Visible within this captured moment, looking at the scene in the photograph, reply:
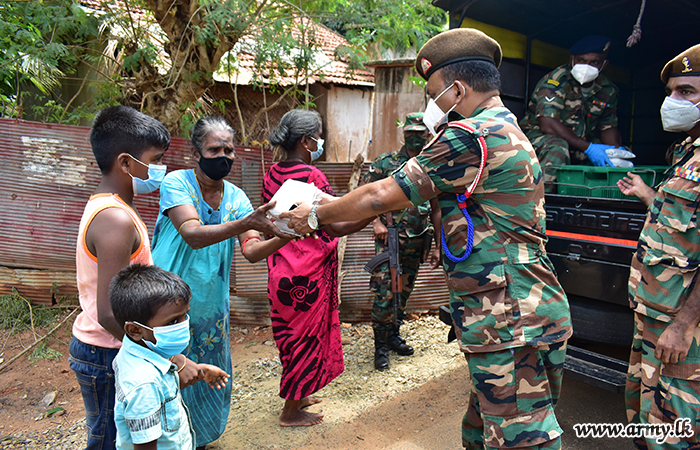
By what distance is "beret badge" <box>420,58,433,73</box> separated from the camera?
6.58 feet

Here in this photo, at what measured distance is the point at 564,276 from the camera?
2973 millimetres

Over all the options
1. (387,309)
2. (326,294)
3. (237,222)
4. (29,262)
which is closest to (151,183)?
(237,222)

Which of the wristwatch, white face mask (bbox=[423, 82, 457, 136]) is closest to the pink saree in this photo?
the wristwatch

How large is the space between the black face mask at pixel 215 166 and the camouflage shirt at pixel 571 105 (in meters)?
3.01

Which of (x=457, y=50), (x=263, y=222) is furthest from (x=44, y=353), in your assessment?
(x=457, y=50)

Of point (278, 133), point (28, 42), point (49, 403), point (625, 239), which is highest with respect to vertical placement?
point (28, 42)

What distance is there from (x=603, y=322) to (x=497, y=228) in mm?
1478

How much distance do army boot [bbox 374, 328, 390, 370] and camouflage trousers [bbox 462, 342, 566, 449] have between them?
2132 mm

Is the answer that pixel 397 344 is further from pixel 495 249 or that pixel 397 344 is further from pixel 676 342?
pixel 495 249

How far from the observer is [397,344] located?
427cm

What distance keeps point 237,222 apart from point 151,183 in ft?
1.68

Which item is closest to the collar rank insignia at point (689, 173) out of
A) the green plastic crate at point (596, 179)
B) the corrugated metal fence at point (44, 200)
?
the green plastic crate at point (596, 179)

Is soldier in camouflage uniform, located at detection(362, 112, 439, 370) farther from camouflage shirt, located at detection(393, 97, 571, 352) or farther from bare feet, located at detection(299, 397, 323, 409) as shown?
camouflage shirt, located at detection(393, 97, 571, 352)

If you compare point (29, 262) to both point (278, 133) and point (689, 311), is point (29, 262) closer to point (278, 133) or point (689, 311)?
point (278, 133)
